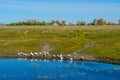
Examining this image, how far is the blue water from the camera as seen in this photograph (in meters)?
69.0

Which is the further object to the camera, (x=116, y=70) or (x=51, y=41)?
(x=51, y=41)

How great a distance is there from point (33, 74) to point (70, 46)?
120 ft

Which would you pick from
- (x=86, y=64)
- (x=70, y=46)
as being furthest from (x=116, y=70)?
(x=70, y=46)

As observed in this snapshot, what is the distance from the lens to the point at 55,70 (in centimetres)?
7650

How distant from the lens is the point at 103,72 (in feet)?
249

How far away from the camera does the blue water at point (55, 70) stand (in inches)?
2717

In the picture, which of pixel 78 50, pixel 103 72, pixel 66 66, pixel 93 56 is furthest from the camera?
pixel 78 50

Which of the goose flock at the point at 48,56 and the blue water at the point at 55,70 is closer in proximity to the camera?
the blue water at the point at 55,70

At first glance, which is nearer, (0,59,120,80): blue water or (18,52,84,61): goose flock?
(0,59,120,80): blue water

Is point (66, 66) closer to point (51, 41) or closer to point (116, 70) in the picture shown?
point (116, 70)

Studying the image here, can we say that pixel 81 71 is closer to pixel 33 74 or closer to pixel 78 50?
pixel 33 74

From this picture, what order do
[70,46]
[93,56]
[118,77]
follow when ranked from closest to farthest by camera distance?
[118,77] → [93,56] → [70,46]

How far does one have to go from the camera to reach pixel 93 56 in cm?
9431

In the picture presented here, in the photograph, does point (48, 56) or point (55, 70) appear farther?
point (48, 56)
